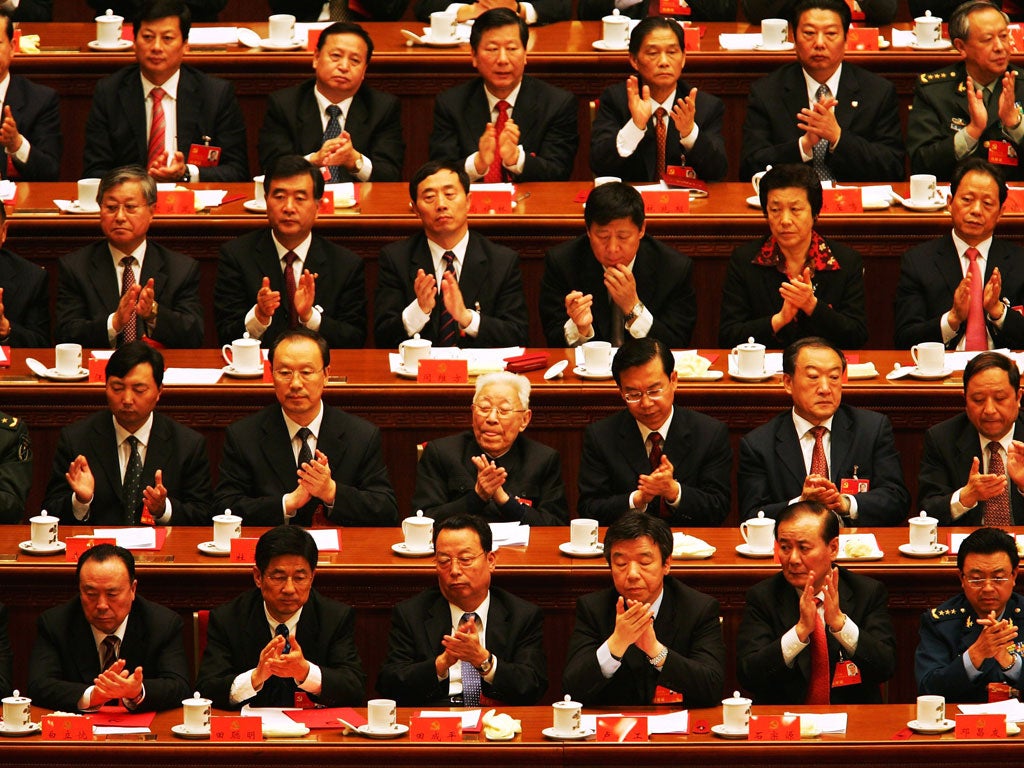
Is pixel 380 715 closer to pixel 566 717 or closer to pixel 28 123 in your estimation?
pixel 566 717

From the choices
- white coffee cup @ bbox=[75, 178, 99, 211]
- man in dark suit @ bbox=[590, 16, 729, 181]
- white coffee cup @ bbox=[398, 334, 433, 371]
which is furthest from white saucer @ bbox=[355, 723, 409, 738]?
man in dark suit @ bbox=[590, 16, 729, 181]

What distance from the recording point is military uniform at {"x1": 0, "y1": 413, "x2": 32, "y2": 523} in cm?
534

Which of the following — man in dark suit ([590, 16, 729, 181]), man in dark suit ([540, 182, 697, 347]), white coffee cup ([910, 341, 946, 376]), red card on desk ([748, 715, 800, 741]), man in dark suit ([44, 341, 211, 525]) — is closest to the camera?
red card on desk ([748, 715, 800, 741])

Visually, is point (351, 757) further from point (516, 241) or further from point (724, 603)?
point (516, 241)

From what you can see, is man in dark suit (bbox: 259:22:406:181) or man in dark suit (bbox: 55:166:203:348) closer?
man in dark suit (bbox: 55:166:203:348)

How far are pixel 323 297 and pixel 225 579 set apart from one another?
1.22 metres

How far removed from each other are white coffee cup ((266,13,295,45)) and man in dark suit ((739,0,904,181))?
4.81 feet

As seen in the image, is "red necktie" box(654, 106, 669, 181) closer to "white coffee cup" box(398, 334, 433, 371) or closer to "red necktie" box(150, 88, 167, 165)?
"white coffee cup" box(398, 334, 433, 371)

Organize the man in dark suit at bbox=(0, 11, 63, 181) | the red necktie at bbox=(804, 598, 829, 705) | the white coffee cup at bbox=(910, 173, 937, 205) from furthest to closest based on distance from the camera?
the man in dark suit at bbox=(0, 11, 63, 181) → the white coffee cup at bbox=(910, 173, 937, 205) → the red necktie at bbox=(804, 598, 829, 705)

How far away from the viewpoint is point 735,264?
5.96 m

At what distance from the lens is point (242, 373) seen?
564cm

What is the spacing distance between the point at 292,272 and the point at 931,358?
1.76m

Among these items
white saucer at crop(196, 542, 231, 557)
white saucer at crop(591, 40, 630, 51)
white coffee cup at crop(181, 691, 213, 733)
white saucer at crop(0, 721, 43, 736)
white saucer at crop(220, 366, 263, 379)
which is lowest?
white saucer at crop(0, 721, 43, 736)

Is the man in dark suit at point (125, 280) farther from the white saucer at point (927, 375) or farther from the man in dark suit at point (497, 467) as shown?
the white saucer at point (927, 375)
